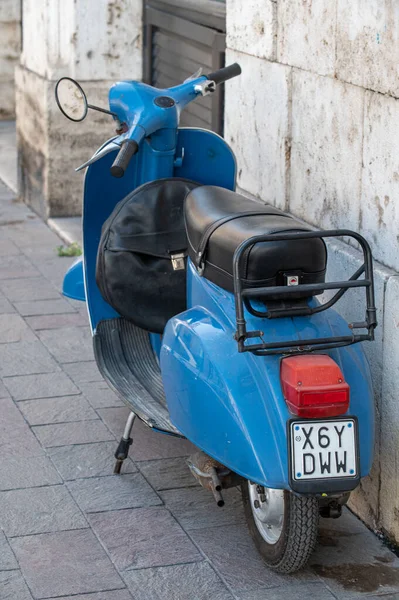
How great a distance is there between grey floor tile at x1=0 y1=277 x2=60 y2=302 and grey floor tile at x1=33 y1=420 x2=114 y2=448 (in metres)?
1.84

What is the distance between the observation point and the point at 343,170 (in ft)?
13.3

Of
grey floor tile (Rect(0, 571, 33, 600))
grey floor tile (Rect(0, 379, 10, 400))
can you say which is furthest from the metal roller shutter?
grey floor tile (Rect(0, 571, 33, 600))

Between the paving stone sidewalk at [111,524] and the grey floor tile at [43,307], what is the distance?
830 millimetres

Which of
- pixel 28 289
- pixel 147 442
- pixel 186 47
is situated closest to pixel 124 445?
pixel 147 442

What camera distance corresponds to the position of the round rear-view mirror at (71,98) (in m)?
4.16

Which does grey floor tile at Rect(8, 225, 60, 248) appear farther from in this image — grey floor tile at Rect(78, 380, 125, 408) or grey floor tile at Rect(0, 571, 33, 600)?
grey floor tile at Rect(0, 571, 33, 600)

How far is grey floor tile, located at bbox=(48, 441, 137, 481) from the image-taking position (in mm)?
4254

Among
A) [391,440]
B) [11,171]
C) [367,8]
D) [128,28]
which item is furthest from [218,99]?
[11,171]

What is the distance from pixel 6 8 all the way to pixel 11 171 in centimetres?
308

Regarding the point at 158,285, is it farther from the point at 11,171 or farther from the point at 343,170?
the point at 11,171

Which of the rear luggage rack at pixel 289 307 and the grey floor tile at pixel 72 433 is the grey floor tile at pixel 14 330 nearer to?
the grey floor tile at pixel 72 433

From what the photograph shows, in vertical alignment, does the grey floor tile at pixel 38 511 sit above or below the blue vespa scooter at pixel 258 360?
below

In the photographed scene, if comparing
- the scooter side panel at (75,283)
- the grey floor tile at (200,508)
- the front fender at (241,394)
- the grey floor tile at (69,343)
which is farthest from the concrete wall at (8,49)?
the front fender at (241,394)

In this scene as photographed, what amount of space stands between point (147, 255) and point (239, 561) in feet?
4.16
